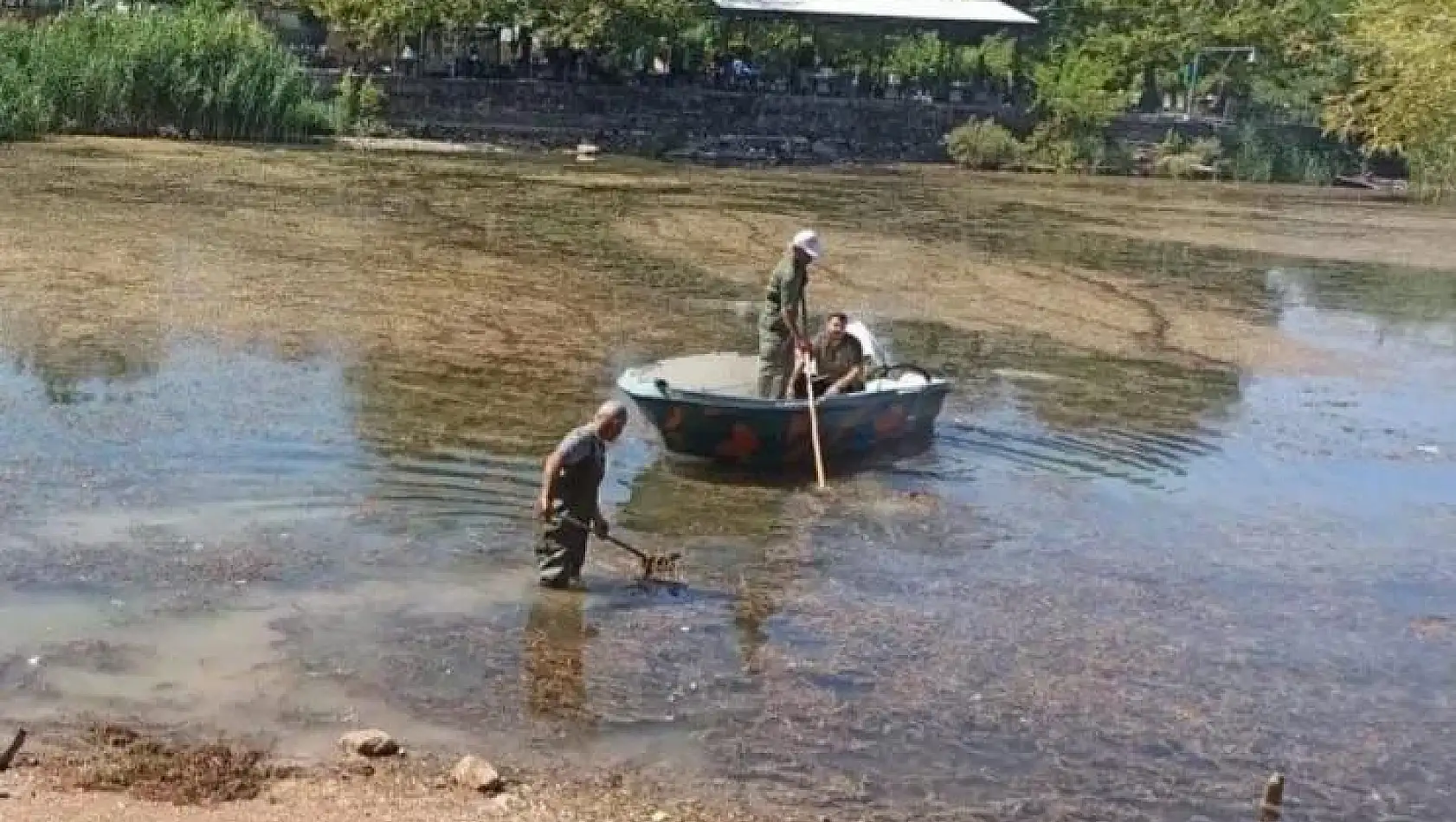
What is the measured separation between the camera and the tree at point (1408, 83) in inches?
398

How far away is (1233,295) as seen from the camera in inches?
A: 940

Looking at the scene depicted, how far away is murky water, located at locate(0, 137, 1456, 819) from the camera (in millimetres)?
7508

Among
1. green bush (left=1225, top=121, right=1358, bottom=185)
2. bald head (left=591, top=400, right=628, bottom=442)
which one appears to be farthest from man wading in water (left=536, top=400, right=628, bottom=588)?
green bush (left=1225, top=121, right=1358, bottom=185)

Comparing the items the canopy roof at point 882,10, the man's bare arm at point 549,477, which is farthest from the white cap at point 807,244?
the canopy roof at point 882,10

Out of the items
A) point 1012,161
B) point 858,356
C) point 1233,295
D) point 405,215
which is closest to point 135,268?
point 405,215

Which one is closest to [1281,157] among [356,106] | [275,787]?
[356,106]

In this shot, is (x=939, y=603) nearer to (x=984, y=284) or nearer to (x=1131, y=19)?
(x=984, y=284)

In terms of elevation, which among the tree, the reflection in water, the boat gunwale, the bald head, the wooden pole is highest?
the tree

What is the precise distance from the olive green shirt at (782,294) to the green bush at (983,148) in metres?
35.8

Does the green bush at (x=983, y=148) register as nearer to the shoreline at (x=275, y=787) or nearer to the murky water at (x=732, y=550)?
the murky water at (x=732, y=550)

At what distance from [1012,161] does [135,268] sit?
1260 inches

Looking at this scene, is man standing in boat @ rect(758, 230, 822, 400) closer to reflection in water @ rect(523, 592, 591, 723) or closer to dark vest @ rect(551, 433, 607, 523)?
dark vest @ rect(551, 433, 607, 523)

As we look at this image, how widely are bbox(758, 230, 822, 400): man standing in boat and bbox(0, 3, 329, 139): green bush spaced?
26743 mm

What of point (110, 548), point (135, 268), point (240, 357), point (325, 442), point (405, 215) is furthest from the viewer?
point (405, 215)
